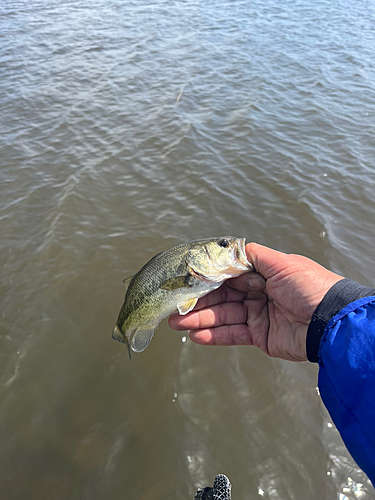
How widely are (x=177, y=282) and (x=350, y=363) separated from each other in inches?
66.5

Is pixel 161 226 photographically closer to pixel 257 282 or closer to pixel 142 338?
pixel 142 338

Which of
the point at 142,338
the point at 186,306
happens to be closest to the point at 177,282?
the point at 186,306

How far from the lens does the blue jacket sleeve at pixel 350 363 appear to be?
212 cm

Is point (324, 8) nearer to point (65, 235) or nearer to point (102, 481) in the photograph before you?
point (65, 235)

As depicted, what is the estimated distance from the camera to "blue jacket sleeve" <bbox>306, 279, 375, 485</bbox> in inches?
83.4

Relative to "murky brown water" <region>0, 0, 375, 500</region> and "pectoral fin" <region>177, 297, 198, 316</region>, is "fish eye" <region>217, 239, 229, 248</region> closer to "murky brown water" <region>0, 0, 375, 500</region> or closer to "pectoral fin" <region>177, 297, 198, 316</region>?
"pectoral fin" <region>177, 297, 198, 316</region>

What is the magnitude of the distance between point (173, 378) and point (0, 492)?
242cm

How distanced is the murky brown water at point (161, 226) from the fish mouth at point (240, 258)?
2.20 meters

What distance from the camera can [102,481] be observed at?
12.7ft

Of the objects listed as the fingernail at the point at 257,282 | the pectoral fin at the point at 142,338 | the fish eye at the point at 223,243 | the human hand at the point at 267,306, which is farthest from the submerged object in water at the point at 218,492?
the fish eye at the point at 223,243

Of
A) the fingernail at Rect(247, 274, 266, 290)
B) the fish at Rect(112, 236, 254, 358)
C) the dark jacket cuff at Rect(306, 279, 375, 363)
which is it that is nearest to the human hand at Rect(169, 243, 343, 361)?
the fingernail at Rect(247, 274, 266, 290)

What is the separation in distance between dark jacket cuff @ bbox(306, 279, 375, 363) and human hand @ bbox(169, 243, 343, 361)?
0.15m

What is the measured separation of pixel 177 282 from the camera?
3299 millimetres

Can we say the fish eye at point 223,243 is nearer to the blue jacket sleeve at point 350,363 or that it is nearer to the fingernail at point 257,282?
the fingernail at point 257,282
